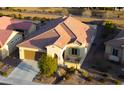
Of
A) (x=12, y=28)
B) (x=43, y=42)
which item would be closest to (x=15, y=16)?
(x=12, y=28)

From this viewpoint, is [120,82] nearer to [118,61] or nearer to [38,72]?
[118,61]

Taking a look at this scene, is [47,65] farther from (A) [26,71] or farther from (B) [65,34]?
(B) [65,34]

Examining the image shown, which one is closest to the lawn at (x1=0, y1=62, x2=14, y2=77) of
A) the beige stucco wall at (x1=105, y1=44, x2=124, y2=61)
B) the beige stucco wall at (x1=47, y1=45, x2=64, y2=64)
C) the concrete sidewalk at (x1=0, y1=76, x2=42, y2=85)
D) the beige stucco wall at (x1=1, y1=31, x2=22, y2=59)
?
the concrete sidewalk at (x1=0, y1=76, x2=42, y2=85)

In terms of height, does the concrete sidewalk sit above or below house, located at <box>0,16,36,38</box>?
below

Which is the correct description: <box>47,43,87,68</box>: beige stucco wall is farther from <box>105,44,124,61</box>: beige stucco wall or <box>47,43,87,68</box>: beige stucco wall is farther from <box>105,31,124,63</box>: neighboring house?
<box>105,31,124,63</box>: neighboring house

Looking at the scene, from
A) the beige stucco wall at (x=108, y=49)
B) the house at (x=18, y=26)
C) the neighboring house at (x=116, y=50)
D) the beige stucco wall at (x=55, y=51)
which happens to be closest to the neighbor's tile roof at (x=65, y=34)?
the beige stucco wall at (x=55, y=51)

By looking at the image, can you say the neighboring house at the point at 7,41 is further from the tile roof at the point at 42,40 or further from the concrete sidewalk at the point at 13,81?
the concrete sidewalk at the point at 13,81

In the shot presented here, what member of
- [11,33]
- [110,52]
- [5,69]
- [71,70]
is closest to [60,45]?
[71,70]
